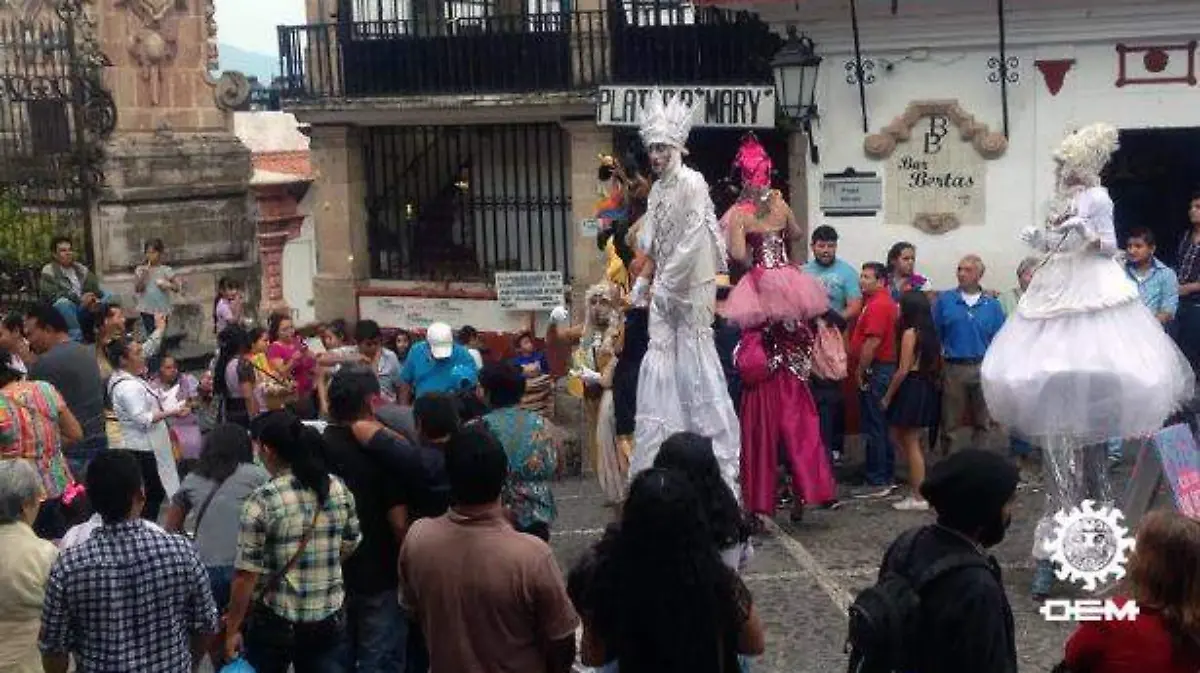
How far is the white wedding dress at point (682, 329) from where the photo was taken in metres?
8.03

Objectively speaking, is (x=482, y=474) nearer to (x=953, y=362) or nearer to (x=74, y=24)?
(x=953, y=362)

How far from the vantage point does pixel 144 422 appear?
29.2 feet

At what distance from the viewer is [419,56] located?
1647 centimetres

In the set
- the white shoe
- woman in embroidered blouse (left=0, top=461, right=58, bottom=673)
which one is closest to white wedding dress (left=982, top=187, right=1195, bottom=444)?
the white shoe

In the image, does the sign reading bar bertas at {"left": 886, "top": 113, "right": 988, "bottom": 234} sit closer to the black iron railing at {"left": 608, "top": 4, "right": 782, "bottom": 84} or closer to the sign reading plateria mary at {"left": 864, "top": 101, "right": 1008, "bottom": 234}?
the sign reading plateria mary at {"left": 864, "top": 101, "right": 1008, "bottom": 234}

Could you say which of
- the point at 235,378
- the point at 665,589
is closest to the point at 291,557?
the point at 665,589

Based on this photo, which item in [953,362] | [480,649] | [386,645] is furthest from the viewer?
[953,362]

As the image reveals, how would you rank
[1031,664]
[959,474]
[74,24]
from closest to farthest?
[959,474] → [1031,664] → [74,24]

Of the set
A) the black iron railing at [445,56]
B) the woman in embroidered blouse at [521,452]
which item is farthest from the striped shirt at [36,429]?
the black iron railing at [445,56]

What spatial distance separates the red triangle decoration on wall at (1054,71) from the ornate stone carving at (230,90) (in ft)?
26.7

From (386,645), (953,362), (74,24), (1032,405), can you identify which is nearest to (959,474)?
(386,645)

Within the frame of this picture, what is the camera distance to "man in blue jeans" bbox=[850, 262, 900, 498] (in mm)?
9930

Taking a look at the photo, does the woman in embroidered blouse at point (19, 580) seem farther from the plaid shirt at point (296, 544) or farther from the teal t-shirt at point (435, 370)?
the teal t-shirt at point (435, 370)

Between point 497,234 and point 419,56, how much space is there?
2026mm
